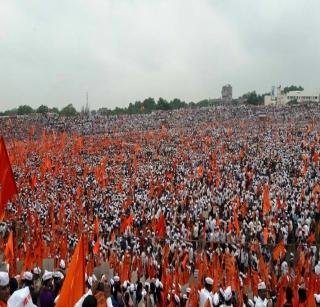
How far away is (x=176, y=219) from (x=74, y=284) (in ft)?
41.4

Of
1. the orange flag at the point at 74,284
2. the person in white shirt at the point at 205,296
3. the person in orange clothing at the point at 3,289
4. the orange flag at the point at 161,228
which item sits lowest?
the orange flag at the point at 161,228

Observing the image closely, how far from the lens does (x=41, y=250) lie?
1108 cm

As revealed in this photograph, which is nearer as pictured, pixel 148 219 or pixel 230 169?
pixel 148 219

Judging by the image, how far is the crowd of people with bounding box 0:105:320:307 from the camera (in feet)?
26.9

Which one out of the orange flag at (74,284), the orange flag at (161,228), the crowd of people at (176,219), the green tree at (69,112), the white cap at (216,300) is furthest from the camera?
the green tree at (69,112)

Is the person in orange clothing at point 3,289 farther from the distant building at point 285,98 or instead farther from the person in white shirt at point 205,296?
the distant building at point 285,98

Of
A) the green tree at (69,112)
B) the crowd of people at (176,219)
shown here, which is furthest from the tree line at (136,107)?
the crowd of people at (176,219)

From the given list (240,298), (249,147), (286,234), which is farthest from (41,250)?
(249,147)

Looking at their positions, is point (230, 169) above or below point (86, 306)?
below

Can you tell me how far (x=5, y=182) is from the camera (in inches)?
311

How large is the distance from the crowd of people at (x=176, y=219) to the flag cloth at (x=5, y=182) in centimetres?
107

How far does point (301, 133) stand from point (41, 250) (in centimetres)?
2580

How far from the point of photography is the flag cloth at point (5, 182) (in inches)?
310

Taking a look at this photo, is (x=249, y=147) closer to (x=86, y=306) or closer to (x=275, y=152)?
(x=275, y=152)
